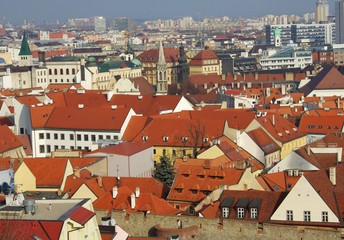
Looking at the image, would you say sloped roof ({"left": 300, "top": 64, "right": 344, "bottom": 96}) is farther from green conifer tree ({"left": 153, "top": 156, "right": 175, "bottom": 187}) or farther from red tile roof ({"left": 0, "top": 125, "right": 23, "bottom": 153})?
green conifer tree ({"left": 153, "top": 156, "right": 175, "bottom": 187})

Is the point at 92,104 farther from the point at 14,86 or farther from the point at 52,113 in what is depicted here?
the point at 14,86

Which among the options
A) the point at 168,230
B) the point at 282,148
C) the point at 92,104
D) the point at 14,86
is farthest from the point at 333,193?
the point at 14,86

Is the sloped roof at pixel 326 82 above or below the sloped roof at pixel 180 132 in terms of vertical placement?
above

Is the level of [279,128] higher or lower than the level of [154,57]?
lower

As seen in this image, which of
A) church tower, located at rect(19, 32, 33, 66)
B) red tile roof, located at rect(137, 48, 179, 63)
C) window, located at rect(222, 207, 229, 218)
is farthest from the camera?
red tile roof, located at rect(137, 48, 179, 63)

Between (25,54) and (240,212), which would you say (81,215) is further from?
(25,54)

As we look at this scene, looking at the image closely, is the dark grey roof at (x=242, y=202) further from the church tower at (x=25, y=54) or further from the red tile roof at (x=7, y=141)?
the church tower at (x=25, y=54)

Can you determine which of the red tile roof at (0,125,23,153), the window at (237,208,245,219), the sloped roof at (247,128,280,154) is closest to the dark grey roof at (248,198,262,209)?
the window at (237,208,245,219)

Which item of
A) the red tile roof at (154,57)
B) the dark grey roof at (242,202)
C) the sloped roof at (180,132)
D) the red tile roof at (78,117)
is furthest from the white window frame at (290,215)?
the red tile roof at (154,57)

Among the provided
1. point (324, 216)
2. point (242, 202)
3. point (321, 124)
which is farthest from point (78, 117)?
point (324, 216)

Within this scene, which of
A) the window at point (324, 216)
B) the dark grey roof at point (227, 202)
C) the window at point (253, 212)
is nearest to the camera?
the window at point (324, 216)
